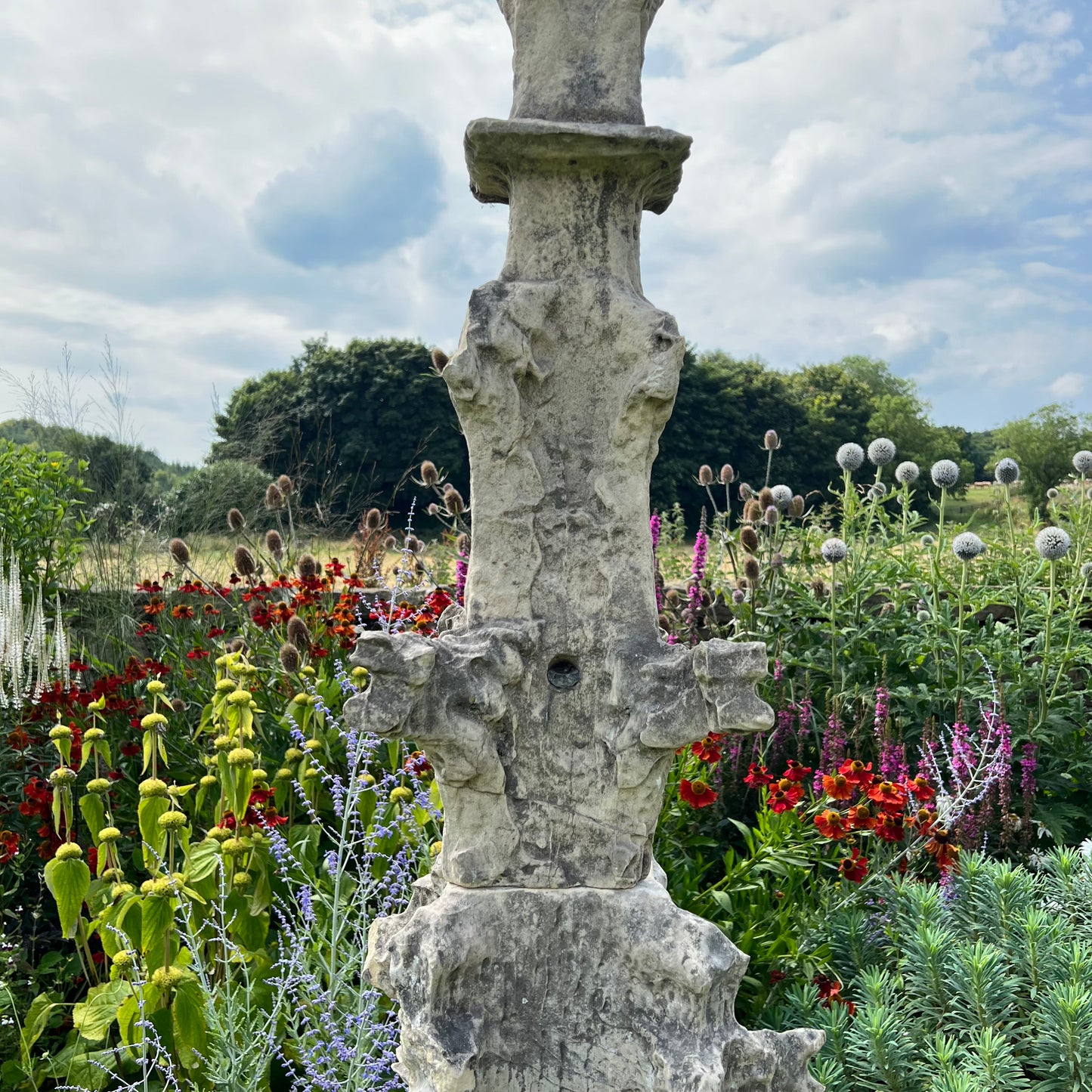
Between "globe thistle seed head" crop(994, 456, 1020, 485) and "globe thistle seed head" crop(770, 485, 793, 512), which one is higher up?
"globe thistle seed head" crop(994, 456, 1020, 485)

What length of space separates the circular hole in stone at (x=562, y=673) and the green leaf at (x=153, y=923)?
1428mm

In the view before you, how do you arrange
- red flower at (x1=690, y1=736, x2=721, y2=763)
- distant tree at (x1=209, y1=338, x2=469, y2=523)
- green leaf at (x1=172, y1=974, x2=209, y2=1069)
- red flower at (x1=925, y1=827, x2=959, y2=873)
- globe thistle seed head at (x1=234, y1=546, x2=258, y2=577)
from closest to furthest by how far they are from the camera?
1. green leaf at (x1=172, y1=974, x2=209, y2=1069)
2. red flower at (x1=925, y1=827, x2=959, y2=873)
3. red flower at (x1=690, y1=736, x2=721, y2=763)
4. globe thistle seed head at (x1=234, y1=546, x2=258, y2=577)
5. distant tree at (x1=209, y1=338, x2=469, y2=523)

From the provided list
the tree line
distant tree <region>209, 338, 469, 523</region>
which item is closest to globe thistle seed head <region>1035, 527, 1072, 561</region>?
the tree line

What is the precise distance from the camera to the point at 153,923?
254 centimetres

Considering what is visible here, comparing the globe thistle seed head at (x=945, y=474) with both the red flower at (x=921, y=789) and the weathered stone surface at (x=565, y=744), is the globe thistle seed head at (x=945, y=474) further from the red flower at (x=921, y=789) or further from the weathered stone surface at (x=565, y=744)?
the weathered stone surface at (x=565, y=744)

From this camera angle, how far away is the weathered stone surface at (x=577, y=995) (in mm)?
1681

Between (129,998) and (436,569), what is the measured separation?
15.1ft

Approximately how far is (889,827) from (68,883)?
2.34m

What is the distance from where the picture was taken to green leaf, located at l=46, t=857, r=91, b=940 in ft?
8.63

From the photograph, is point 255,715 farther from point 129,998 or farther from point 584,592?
point 584,592

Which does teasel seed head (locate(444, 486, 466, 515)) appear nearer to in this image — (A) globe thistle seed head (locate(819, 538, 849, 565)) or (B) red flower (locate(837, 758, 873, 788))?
(A) globe thistle seed head (locate(819, 538, 849, 565))

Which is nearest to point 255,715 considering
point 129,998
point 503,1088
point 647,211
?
point 129,998

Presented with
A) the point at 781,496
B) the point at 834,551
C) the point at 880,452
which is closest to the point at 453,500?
the point at 834,551

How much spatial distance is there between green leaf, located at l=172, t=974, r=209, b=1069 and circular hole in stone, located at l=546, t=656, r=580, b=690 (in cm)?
143
